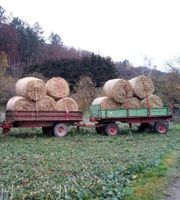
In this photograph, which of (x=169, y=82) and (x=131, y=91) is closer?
(x=131, y=91)

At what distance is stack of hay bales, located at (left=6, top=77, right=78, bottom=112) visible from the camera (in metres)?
19.4

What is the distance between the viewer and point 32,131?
22.5 m

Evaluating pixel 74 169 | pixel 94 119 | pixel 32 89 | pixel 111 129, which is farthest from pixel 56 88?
pixel 74 169

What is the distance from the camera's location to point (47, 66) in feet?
163

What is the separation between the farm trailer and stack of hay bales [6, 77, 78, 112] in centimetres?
28

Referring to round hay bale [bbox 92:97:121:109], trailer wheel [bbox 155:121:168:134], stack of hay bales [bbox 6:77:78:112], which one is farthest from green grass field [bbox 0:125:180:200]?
trailer wheel [bbox 155:121:168:134]

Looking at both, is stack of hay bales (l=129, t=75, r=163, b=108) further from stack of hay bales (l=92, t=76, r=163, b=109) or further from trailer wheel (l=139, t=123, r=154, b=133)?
trailer wheel (l=139, t=123, r=154, b=133)

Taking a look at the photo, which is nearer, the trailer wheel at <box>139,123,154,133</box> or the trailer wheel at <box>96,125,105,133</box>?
the trailer wheel at <box>96,125,105,133</box>

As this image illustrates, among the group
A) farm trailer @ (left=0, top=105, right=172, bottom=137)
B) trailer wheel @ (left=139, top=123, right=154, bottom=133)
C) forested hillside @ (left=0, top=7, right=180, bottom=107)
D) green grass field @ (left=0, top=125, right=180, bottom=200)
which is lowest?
green grass field @ (left=0, top=125, right=180, bottom=200)

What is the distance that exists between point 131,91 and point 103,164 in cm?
1143

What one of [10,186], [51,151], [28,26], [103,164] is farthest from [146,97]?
[28,26]

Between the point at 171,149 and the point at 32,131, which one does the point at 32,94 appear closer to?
the point at 32,131

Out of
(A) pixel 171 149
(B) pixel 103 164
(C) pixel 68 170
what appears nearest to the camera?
(C) pixel 68 170

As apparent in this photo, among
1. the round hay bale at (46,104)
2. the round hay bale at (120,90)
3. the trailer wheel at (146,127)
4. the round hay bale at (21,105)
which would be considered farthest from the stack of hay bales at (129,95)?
the round hay bale at (21,105)
